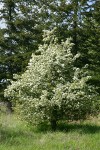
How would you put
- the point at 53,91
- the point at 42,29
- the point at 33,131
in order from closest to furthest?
1. the point at 33,131
2. the point at 53,91
3. the point at 42,29

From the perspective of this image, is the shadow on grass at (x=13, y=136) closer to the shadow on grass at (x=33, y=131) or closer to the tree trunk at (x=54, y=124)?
the shadow on grass at (x=33, y=131)

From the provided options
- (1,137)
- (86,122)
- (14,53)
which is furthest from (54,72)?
(14,53)

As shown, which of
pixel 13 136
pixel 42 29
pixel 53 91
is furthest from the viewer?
pixel 42 29

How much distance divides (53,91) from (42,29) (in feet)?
43.7

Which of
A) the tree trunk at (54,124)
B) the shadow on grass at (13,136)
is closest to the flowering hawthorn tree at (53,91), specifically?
the tree trunk at (54,124)

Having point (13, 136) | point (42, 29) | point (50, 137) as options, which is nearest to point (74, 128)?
point (50, 137)

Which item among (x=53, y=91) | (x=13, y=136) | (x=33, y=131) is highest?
(x=53, y=91)

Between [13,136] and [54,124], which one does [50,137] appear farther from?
[54,124]

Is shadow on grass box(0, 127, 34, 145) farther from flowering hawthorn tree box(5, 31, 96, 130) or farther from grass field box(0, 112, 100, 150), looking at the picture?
flowering hawthorn tree box(5, 31, 96, 130)

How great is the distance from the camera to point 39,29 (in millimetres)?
29188

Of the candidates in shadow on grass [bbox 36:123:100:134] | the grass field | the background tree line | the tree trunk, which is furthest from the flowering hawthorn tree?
the background tree line

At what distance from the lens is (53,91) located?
16391 millimetres

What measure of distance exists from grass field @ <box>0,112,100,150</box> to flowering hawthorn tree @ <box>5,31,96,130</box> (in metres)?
0.60

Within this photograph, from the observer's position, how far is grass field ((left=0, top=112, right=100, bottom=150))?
12.7 metres
